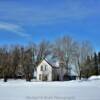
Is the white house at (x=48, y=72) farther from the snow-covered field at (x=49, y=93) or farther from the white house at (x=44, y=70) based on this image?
the snow-covered field at (x=49, y=93)

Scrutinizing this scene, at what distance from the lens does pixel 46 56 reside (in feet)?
277

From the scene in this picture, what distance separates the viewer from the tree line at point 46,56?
70.6m

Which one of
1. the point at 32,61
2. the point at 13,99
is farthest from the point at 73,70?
the point at 13,99

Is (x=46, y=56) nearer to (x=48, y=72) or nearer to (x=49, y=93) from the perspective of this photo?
(x=48, y=72)

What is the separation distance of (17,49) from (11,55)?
265cm

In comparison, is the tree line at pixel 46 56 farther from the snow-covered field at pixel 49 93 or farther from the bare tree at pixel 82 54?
the snow-covered field at pixel 49 93

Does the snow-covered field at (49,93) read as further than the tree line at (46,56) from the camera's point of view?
No

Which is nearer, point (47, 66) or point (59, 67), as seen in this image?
point (59, 67)

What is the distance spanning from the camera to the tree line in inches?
2778

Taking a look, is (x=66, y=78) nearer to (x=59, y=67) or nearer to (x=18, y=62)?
(x=59, y=67)

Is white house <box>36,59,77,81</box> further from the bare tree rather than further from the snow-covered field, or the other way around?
the snow-covered field

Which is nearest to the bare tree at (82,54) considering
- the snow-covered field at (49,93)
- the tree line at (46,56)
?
the tree line at (46,56)

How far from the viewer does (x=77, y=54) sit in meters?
71.2

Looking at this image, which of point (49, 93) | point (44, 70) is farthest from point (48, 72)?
point (49, 93)
